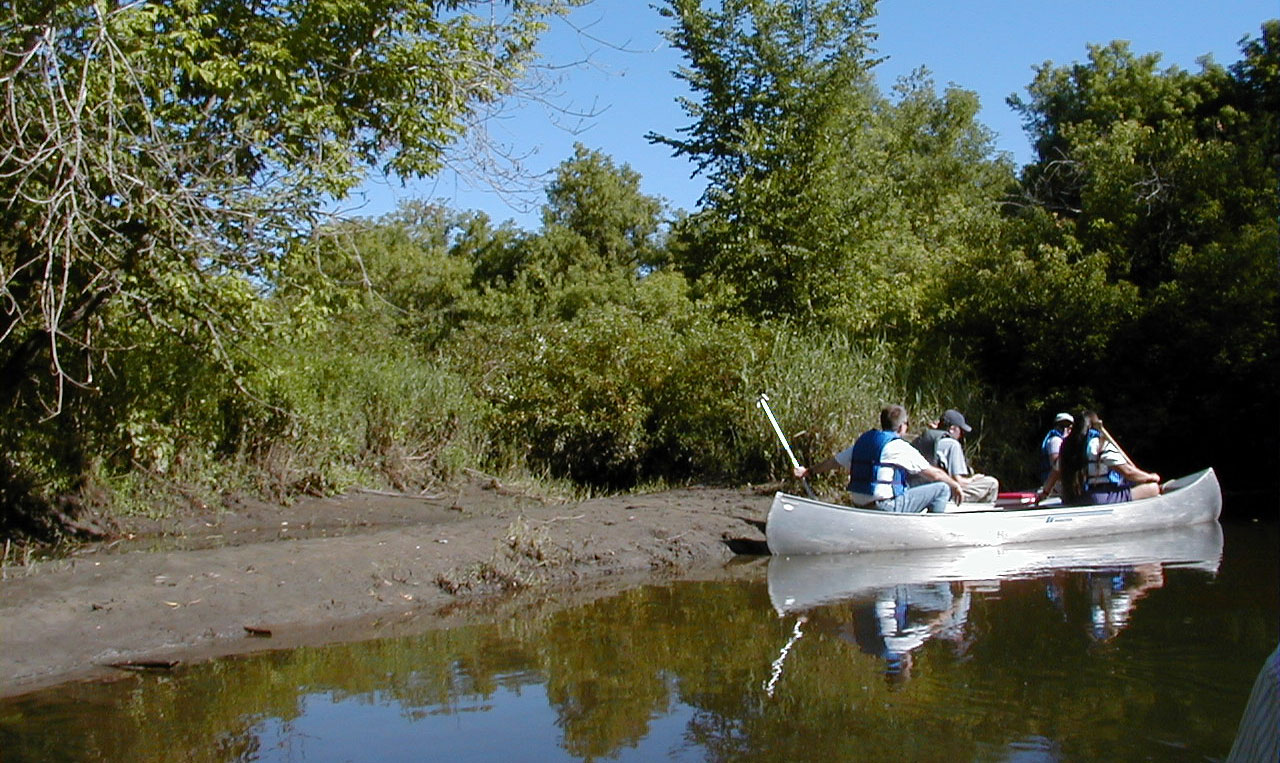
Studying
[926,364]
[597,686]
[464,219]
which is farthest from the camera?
[464,219]

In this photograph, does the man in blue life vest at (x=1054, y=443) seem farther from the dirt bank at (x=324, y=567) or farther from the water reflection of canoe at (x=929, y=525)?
the dirt bank at (x=324, y=567)

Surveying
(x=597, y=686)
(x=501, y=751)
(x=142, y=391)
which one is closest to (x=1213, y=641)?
(x=597, y=686)

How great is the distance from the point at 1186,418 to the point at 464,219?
21936 millimetres

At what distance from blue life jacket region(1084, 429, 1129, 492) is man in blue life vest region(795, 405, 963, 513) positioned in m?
1.85

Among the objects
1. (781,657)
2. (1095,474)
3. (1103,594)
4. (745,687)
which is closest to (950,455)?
(1095,474)

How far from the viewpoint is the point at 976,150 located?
41.3 m

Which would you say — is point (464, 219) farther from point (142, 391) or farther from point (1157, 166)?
point (142, 391)

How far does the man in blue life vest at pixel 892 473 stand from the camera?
12219 millimetres

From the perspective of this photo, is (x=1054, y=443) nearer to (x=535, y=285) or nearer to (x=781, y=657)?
(x=781, y=657)

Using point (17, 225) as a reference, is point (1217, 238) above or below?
above

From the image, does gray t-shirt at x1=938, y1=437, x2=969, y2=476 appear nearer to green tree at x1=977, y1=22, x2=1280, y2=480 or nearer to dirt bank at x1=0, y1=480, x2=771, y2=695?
dirt bank at x1=0, y1=480, x2=771, y2=695

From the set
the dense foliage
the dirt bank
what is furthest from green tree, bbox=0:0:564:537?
the dirt bank

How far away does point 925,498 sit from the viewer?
42.0 ft

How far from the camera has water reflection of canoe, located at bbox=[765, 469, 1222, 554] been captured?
40.6ft
